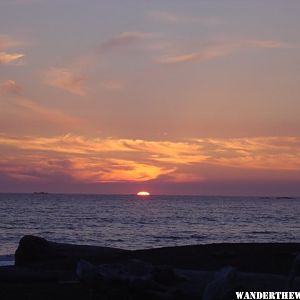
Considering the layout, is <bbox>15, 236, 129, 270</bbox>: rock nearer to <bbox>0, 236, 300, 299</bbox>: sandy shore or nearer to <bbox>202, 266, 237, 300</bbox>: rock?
<bbox>0, 236, 300, 299</bbox>: sandy shore

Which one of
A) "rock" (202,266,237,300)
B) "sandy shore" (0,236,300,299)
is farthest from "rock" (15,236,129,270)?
"rock" (202,266,237,300)

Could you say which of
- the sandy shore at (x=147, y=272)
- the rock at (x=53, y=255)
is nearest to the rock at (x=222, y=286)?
the sandy shore at (x=147, y=272)

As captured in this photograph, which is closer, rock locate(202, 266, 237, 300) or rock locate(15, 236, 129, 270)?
rock locate(202, 266, 237, 300)

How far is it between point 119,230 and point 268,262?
47.2m

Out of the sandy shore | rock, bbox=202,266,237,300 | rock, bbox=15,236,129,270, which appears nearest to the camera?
rock, bbox=202,266,237,300

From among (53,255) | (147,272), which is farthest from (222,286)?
(53,255)

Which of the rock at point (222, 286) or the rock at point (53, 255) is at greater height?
the rock at point (222, 286)

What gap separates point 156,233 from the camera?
204 ft

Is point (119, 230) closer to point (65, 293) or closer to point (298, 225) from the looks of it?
point (298, 225)

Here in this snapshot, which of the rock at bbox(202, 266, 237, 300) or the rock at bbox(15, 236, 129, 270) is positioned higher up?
the rock at bbox(202, 266, 237, 300)

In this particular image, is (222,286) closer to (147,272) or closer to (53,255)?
(147,272)

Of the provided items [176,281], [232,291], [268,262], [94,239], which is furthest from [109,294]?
[94,239]

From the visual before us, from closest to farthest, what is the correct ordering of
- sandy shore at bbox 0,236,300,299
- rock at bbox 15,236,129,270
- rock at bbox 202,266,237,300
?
1. rock at bbox 202,266,237,300
2. sandy shore at bbox 0,236,300,299
3. rock at bbox 15,236,129,270

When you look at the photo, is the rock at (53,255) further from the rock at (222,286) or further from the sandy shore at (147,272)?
the rock at (222,286)
